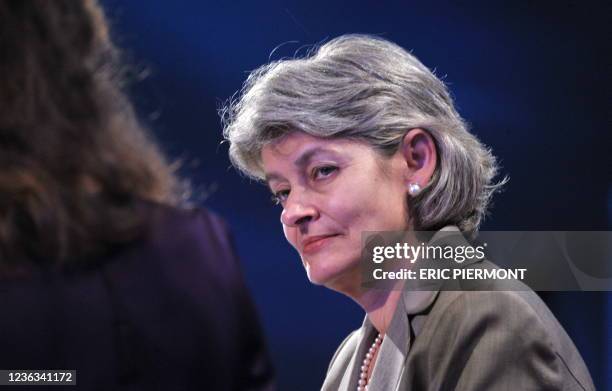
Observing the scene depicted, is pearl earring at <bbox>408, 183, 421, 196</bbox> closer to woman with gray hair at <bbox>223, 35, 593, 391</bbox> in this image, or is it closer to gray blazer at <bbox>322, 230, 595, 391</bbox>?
woman with gray hair at <bbox>223, 35, 593, 391</bbox>

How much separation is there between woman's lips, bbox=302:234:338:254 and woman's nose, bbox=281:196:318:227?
0.03m

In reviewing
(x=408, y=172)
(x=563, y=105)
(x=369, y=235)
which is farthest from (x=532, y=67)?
(x=369, y=235)

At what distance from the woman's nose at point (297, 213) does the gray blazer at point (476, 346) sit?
0.56 ft

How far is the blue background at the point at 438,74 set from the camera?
49.1 inches

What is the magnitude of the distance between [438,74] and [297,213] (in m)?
0.46

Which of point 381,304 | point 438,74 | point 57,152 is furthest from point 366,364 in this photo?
point 57,152

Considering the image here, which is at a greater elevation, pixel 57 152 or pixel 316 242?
pixel 316 242

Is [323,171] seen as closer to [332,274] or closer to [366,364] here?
[332,274]

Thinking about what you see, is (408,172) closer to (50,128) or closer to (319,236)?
(319,236)

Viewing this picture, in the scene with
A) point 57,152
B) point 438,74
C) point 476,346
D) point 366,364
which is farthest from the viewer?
point 438,74

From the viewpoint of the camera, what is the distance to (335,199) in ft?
Answer: 3.79

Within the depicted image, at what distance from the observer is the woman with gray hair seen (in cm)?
111

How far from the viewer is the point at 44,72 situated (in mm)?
614

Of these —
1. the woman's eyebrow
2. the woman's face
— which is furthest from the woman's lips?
the woman's eyebrow
